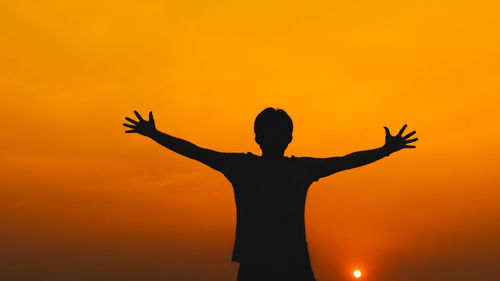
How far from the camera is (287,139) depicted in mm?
4855

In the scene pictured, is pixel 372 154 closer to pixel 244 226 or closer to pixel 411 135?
pixel 411 135

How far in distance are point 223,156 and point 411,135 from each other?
2487mm

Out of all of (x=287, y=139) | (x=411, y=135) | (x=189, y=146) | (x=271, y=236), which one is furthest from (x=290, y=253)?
(x=411, y=135)

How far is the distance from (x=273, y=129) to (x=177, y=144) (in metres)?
0.96

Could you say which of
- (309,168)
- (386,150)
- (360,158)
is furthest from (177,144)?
(386,150)

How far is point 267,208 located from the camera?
4.78 meters

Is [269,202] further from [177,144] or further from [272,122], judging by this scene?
[177,144]

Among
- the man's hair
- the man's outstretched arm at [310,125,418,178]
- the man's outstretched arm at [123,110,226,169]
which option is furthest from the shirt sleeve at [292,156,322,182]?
the man's outstretched arm at [123,110,226,169]

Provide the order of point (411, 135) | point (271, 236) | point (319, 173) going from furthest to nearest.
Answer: point (411, 135)
point (319, 173)
point (271, 236)

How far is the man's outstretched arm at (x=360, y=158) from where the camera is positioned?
5.08 meters

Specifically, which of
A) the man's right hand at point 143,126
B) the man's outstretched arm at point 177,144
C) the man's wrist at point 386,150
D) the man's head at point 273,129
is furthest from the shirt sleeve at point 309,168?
the man's right hand at point 143,126

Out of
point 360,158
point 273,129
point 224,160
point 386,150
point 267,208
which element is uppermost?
point 386,150

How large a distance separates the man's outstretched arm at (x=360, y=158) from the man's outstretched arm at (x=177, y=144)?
35.9 inches

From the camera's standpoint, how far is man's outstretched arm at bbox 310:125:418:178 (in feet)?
16.7
